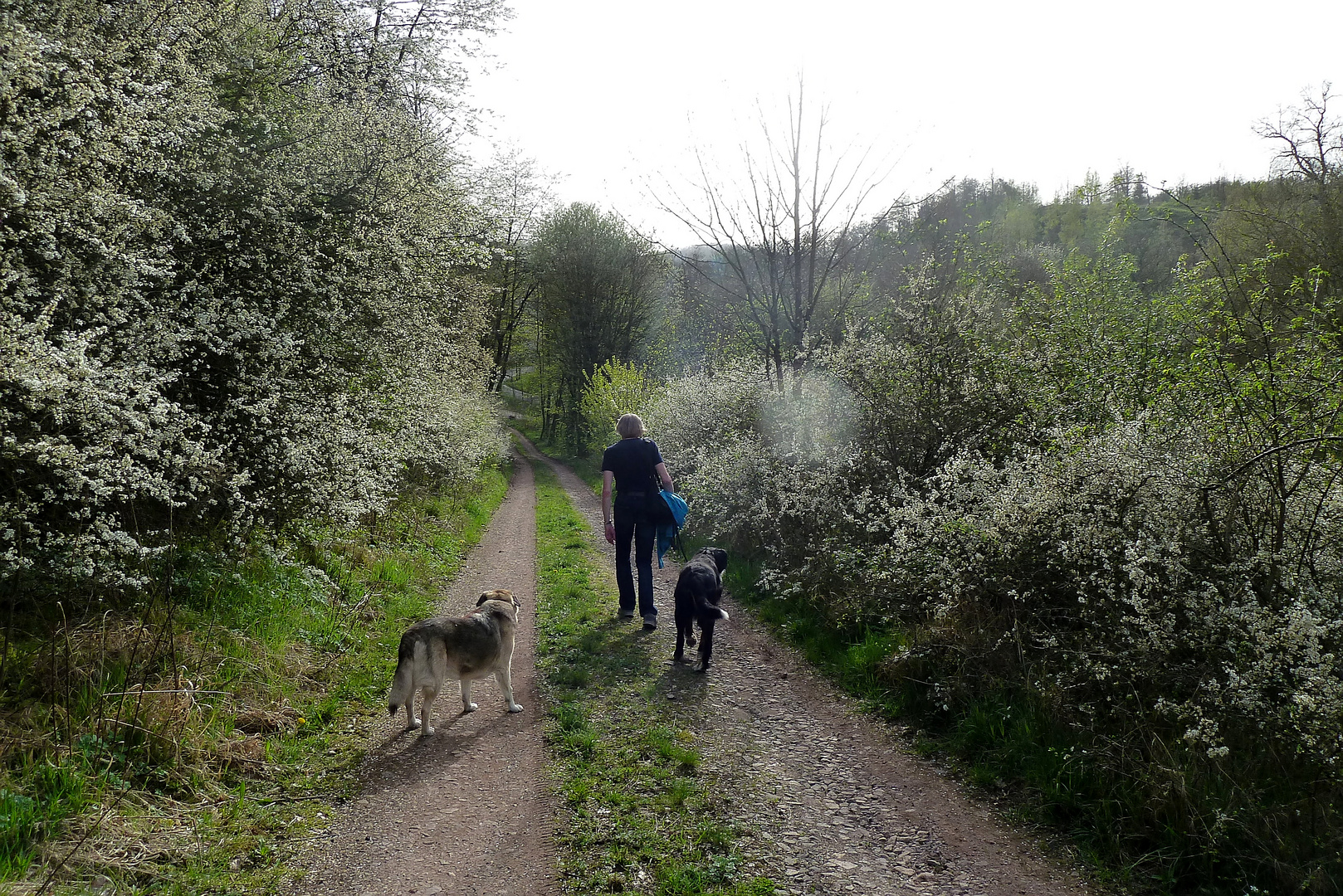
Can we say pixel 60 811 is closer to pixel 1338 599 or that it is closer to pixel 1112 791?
pixel 1112 791

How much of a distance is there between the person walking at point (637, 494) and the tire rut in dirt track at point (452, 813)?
2.10 m

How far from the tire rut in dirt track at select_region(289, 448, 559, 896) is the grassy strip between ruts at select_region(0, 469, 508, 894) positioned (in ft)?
0.79

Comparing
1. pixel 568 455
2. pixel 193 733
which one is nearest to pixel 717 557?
pixel 193 733

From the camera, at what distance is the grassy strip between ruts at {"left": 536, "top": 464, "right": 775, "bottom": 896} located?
370 centimetres

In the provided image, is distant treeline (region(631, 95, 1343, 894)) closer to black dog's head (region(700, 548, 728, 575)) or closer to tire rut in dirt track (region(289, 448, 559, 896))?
black dog's head (region(700, 548, 728, 575))

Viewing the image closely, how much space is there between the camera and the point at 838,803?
178 inches

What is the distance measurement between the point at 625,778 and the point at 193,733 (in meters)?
3.01

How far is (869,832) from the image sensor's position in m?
4.20

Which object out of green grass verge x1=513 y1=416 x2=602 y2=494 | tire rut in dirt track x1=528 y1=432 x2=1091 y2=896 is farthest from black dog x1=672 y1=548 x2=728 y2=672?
green grass verge x1=513 y1=416 x2=602 y2=494

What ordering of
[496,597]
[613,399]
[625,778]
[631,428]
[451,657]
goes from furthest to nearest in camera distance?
[613,399] → [631,428] → [496,597] → [451,657] → [625,778]

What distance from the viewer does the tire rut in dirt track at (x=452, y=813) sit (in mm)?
3666

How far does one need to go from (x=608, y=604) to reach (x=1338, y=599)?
7307 mm

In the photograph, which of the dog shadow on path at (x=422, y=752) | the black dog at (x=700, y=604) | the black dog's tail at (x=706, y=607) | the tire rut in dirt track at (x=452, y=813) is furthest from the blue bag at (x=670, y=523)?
the dog shadow on path at (x=422, y=752)

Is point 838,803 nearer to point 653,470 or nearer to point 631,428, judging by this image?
point 653,470
